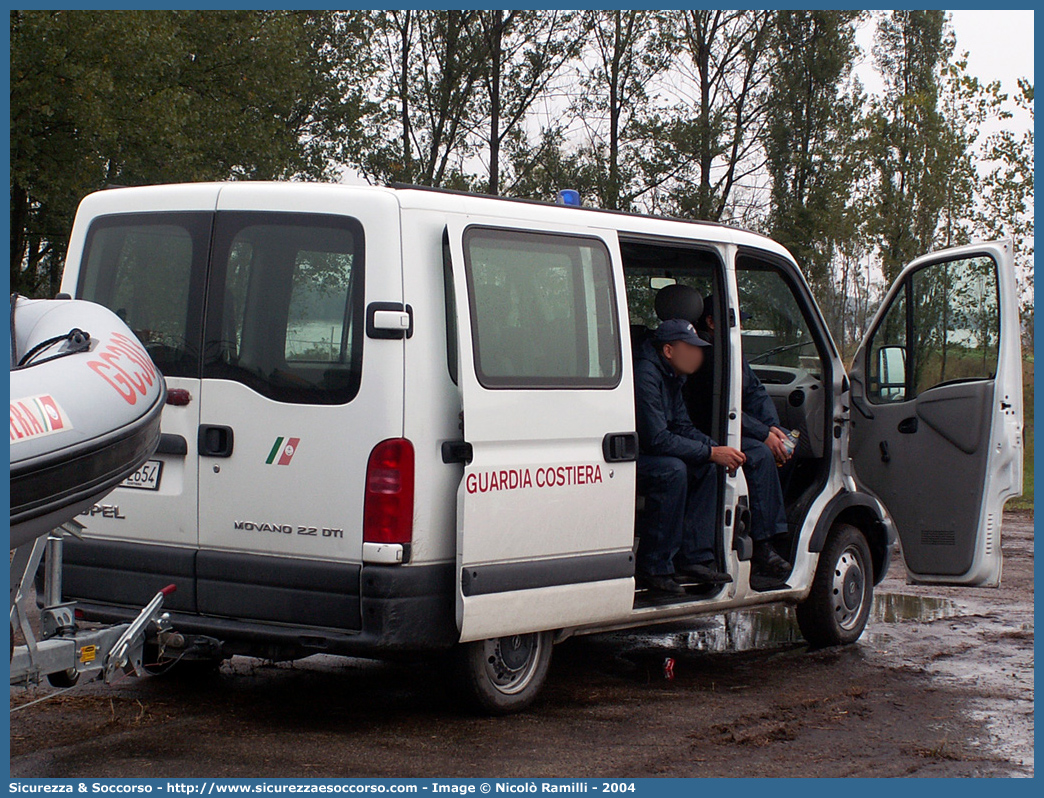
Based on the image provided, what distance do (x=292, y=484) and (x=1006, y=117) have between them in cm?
1673

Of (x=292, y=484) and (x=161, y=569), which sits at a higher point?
(x=292, y=484)

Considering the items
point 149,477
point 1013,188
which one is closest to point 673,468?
point 149,477

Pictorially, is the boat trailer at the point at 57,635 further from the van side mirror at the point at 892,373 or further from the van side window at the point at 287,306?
the van side mirror at the point at 892,373

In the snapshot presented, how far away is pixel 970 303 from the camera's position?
700cm

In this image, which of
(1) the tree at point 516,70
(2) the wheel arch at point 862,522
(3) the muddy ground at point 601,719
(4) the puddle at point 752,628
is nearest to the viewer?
(3) the muddy ground at point 601,719

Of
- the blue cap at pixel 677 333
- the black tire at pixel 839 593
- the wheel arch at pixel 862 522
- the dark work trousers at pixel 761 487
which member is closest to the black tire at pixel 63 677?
the blue cap at pixel 677 333

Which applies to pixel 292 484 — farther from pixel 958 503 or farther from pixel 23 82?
pixel 23 82

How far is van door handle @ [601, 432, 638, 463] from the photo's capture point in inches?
228

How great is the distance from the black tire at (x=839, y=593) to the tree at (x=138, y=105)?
47.2 feet

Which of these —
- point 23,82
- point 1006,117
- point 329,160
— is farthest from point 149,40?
point 1006,117

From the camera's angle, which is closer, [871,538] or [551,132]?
[871,538]

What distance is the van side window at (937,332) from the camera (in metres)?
6.91

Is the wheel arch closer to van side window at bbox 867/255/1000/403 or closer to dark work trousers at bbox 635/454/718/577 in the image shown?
van side window at bbox 867/255/1000/403

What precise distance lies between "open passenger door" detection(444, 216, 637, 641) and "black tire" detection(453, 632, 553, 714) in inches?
7.1
